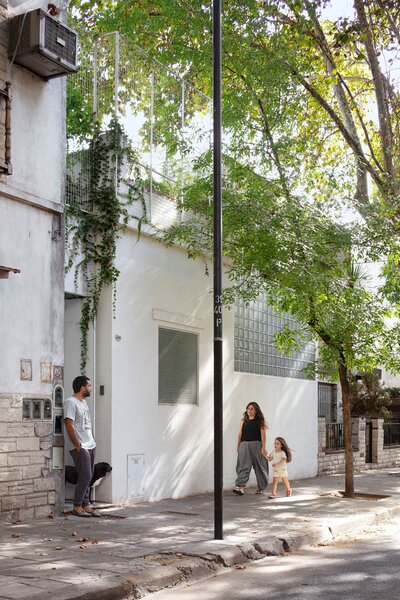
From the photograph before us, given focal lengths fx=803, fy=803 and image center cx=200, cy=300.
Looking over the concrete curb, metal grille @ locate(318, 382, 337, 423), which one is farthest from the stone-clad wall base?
metal grille @ locate(318, 382, 337, 423)

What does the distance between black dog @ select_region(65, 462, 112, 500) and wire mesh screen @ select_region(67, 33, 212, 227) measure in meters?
3.83

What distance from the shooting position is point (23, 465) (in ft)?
32.2

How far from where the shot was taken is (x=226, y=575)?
24.1ft

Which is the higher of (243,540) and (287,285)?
(287,285)

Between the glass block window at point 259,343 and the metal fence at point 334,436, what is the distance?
200 centimetres

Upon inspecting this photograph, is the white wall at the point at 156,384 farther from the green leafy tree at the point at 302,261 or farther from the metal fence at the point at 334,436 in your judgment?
the metal fence at the point at 334,436

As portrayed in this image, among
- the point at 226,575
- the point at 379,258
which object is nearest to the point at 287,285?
the point at 379,258

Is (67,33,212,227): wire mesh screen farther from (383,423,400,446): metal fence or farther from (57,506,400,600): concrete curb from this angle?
(383,423,400,446): metal fence

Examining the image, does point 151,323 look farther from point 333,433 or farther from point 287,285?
point 333,433

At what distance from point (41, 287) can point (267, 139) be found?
5290 millimetres

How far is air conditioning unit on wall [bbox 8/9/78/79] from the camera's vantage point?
9.91m

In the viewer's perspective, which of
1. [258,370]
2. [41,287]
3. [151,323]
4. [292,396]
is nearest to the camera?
[41,287]

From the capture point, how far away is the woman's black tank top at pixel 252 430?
13.9 meters

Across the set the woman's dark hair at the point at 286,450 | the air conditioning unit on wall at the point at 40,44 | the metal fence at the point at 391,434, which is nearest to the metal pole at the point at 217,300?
the air conditioning unit on wall at the point at 40,44
